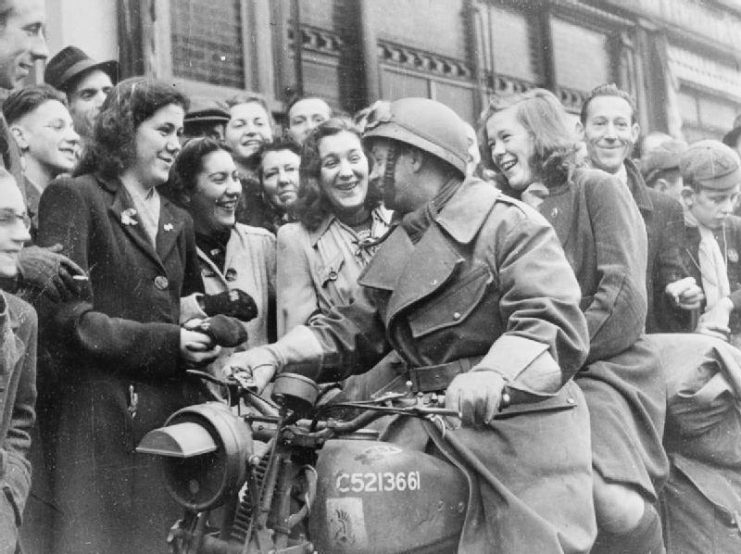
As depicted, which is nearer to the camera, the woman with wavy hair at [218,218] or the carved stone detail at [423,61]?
the woman with wavy hair at [218,218]

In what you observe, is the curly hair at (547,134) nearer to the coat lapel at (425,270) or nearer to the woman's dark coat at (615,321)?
the woman's dark coat at (615,321)

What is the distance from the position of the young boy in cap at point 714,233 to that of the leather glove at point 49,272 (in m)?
3.27

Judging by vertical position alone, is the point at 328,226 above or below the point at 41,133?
below

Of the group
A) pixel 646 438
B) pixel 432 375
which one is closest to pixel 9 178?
pixel 432 375

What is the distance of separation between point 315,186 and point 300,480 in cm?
212

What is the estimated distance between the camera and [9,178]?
3318 millimetres

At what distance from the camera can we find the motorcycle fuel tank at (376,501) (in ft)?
9.29

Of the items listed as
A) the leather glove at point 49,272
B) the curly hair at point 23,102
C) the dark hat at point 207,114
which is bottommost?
the leather glove at point 49,272

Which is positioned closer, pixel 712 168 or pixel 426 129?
pixel 426 129

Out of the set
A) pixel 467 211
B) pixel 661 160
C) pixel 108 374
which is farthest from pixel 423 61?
pixel 108 374

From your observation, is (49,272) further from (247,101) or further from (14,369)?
(247,101)

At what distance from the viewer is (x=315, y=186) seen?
466 centimetres

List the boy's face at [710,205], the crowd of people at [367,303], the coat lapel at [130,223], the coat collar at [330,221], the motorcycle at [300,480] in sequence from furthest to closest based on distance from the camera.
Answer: the boy's face at [710,205], the coat collar at [330,221], the coat lapel at [130,223], the crowd of people at [367,303], the motorcycle at [300,480]

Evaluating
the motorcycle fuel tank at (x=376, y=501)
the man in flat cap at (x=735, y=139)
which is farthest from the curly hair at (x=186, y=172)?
the man in flat cap at (x=735, y=139)
